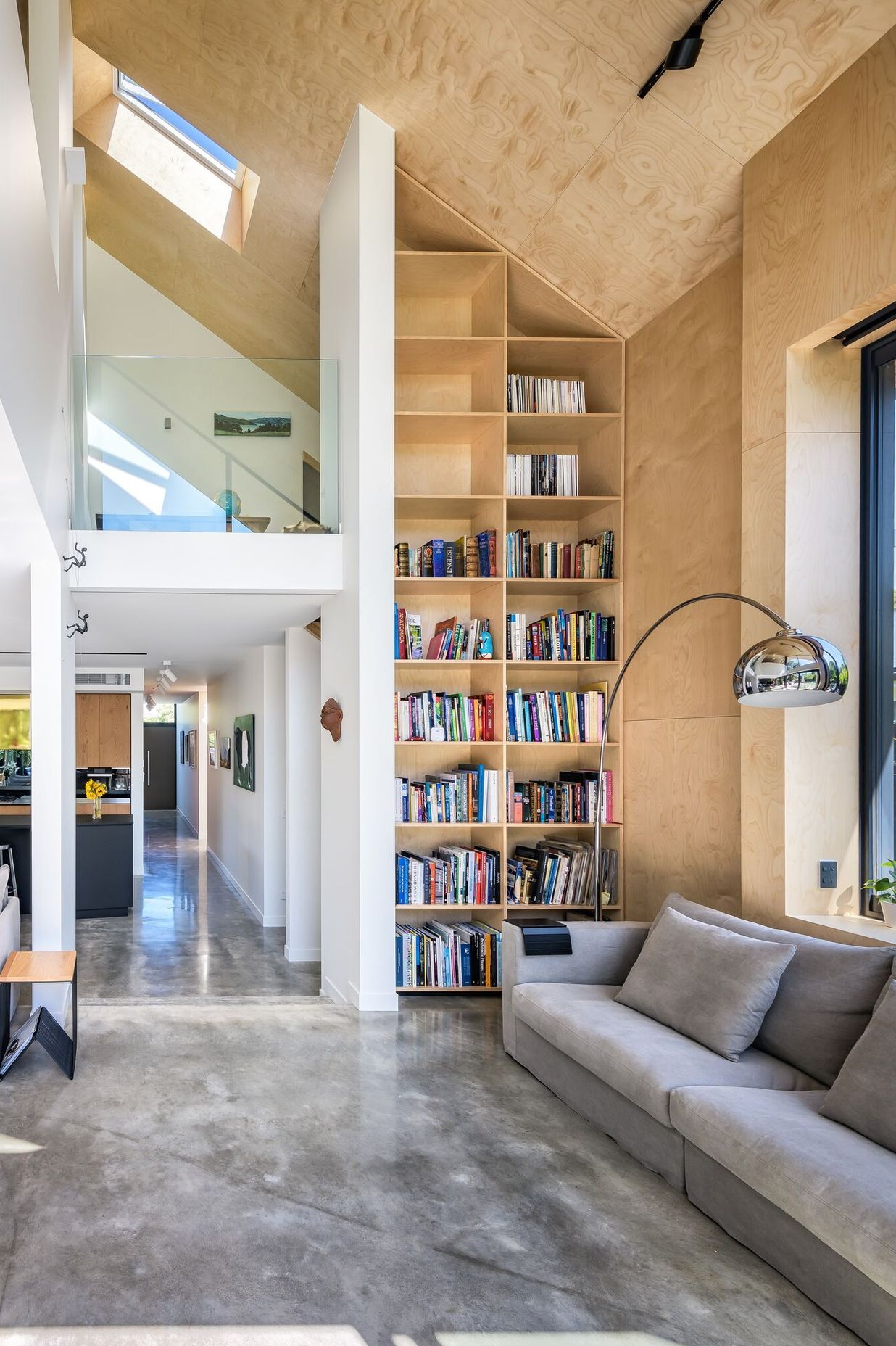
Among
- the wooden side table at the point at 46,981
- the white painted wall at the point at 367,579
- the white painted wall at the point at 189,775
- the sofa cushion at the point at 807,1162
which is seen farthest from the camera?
the white painted wall at the point at 189,775

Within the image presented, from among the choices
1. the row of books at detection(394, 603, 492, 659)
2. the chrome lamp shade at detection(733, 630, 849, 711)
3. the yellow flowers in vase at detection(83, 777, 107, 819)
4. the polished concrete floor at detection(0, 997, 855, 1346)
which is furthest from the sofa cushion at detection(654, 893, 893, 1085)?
the yellow flowers in vase at detection(83, 777, 107, 819)

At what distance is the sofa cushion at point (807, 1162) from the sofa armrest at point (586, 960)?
1346 mm

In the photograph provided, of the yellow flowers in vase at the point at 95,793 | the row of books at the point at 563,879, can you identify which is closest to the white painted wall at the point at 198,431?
the row of books at the point at 563,879

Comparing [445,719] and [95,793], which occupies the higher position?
[445,719]

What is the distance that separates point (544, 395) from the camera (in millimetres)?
5773

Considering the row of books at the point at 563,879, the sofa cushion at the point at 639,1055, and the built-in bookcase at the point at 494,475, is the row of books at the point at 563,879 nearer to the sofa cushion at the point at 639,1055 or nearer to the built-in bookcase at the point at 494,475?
the built-in bookcase at the point at 494,475

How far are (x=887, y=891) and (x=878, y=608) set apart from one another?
3.50ft

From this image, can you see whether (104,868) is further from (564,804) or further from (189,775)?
(189,775)

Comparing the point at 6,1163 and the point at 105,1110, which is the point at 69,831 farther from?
the point at 6,1163

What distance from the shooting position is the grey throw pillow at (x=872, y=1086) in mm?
2615

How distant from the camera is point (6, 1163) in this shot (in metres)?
3.31

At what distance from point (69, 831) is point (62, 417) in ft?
6.94

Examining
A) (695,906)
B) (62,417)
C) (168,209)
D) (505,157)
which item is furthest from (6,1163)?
(168,209)

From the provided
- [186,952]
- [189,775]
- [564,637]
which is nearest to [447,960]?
[564,637]
